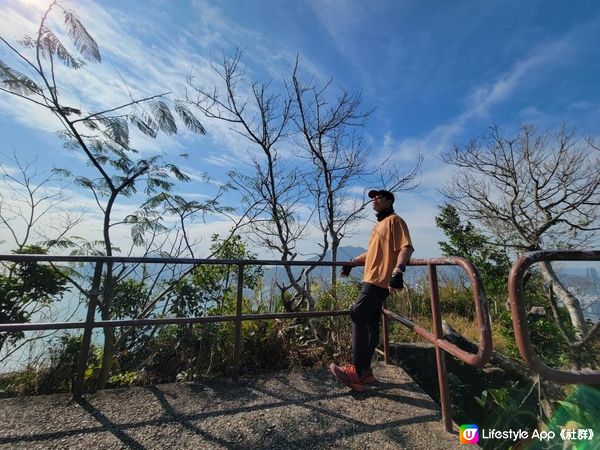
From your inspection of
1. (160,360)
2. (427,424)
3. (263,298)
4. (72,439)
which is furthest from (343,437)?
(263,298)

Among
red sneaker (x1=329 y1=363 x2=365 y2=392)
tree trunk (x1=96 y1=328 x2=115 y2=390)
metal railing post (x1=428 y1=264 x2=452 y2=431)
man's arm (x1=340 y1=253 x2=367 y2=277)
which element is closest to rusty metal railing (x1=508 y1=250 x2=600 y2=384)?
metal railing post (x1=428 y1=264 x2=452 y2=431)

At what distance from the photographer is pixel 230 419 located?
86.0 inches

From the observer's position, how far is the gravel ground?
194 cm

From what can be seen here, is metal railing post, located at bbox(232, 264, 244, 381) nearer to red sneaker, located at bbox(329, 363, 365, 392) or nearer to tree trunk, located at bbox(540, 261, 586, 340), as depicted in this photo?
red sneaker, located at bbox(329, 363, 365, 392)

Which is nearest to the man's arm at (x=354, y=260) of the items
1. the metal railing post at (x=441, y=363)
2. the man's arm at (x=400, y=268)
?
the man's arm at (x=400, y=268)

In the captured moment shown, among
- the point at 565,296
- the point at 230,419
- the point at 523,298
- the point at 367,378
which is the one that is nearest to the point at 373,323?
the point at 367,378

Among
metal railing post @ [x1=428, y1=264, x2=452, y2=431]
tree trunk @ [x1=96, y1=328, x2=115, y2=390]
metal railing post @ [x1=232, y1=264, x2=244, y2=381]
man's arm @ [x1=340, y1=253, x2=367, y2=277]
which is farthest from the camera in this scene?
man's arm @ [x1=340, y1=253, x2=367, y2=277]

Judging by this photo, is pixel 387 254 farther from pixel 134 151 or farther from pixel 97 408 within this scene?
pixel 134 151

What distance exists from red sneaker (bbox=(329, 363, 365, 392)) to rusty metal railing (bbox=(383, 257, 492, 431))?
63 cm

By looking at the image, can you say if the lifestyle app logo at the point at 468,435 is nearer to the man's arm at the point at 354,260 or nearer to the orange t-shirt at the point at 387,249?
the orange t-shirt at the point at 387,249

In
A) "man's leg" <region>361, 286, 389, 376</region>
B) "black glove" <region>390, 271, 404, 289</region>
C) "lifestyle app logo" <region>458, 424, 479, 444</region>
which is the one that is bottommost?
"lifestyle app logo" <region>458, 424, 479, 444</region>

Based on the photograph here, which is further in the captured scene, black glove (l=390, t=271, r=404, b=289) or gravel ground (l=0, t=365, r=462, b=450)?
black glove (l=390, t=271, r=404, b=289)

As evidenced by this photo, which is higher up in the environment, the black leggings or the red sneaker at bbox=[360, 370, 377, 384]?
the black leggings

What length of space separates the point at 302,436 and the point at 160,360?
2258 millimetres
